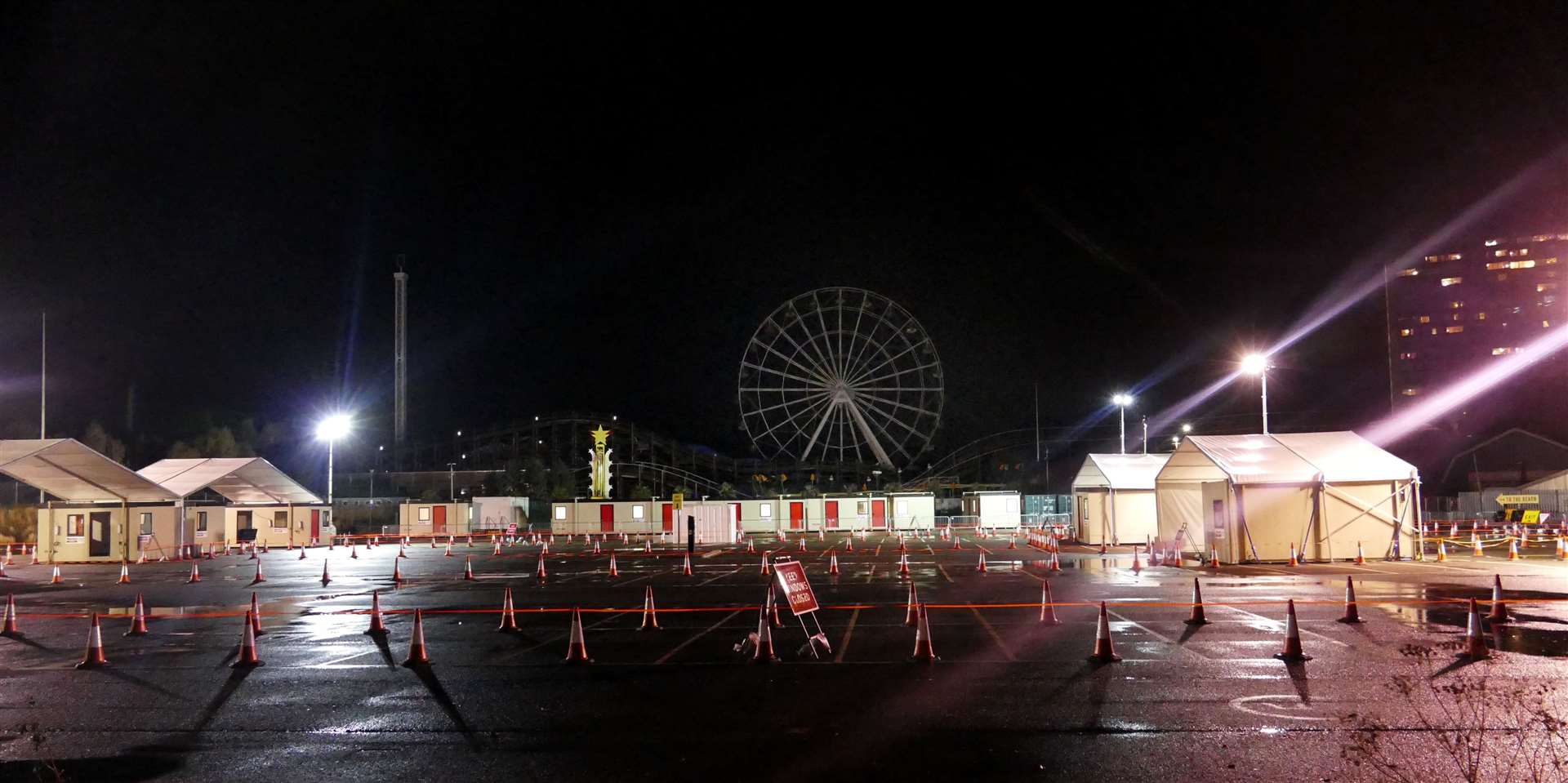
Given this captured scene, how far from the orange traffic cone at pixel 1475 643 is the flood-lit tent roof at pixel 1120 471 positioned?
22.0 m

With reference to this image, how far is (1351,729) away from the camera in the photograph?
349 inches

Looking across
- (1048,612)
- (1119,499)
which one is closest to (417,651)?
(1048,612)

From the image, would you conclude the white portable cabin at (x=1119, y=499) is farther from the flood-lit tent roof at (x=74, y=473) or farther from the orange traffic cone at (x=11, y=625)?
the flood-lit tent roof at (x=74, y=473)

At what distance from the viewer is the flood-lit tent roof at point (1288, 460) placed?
89.6ft

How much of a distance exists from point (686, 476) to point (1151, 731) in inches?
3146

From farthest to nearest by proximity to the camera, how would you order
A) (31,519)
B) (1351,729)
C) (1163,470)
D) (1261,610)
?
(31,519) < (1163,470) < (1261,610) < (1351,729)

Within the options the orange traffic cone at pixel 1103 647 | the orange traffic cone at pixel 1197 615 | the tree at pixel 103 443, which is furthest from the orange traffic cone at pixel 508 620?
the tree at pixel 103 443

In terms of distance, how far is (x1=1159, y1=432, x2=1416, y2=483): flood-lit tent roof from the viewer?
89.6 ft

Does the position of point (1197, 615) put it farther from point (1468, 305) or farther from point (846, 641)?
point (1468, 305)

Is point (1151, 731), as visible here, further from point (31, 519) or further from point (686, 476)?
point (686, 476)

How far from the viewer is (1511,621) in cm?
1545

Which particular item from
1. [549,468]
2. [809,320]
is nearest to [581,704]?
[809,320]

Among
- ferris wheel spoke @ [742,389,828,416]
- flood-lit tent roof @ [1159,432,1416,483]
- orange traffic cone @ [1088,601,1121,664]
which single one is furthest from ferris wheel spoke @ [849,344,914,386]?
orange traffic cone @ [1088,601,1121,664]

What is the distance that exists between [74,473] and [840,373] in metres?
41.7
